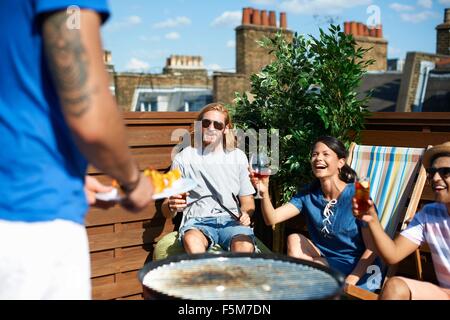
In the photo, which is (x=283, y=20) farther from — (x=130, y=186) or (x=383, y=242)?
(x=130, y=186)

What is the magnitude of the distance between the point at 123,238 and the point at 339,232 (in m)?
1.63

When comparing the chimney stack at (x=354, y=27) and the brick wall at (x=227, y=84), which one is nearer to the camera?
the brick wall at (x=227, y=84)

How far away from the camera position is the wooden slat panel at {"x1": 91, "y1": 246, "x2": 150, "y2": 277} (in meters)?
4.14

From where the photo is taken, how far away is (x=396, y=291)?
111 inches

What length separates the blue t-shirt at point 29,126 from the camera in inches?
55.1

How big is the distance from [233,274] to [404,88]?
20197 millimetres

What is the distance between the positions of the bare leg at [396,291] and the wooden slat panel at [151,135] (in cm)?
213

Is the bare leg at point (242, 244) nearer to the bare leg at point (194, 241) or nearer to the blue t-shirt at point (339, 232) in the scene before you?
the bare leg at point (194, 241)

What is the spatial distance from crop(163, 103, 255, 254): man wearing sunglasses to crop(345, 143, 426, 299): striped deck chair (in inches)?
34.2

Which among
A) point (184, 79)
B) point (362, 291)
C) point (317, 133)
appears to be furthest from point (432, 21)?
point (362, 291)

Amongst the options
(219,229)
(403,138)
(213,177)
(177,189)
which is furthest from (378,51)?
(177,189)

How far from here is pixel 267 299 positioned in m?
1.87

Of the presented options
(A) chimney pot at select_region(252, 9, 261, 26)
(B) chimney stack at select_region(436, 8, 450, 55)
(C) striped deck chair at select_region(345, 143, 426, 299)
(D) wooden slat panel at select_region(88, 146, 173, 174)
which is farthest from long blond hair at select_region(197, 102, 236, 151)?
(B) chimney stack at select_region(436, 8, 450, 55)

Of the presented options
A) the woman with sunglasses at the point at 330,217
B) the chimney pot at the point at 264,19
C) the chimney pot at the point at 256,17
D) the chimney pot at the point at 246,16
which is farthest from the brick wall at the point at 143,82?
the woman with sunglasses at the point at 330,217
